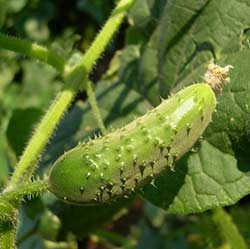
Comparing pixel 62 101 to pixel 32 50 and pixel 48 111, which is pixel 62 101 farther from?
pixel 32 50

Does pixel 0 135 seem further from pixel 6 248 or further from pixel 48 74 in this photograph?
pixel 6 248

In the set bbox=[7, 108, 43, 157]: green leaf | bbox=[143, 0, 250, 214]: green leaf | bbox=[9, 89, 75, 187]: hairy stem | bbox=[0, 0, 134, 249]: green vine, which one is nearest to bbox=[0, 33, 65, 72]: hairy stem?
bbox=[0, 0, 134, 249]: green vine

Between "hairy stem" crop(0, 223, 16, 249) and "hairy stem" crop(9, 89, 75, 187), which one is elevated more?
"hairy stem" crop(9, 89, 75, 187)

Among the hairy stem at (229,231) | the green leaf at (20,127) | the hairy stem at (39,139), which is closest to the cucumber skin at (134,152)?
the hairy stem at (39,139)

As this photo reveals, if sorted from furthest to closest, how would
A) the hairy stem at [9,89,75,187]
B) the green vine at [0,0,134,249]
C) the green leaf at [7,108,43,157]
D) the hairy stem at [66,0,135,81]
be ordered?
1. the green leaf at [7,108,43,157]
2. the hairy stem at [66,0,135,81]
3. the hairy stem at [9,89,75,187]
4. the green vine at [0,0,134,249]

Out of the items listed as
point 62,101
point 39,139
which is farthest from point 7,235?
point 62,101

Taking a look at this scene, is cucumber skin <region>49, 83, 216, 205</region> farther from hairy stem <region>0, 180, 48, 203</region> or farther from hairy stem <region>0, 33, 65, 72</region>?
hairy stem <region>0, 33, 65, 72</region>
